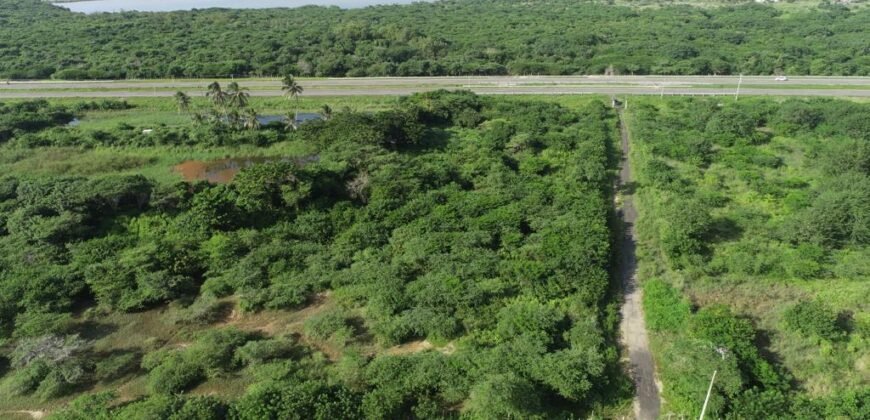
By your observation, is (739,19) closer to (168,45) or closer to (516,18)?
(516,18)

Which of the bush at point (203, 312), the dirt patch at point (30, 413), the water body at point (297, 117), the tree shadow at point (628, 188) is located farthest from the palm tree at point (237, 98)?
the tree shadow at point (628, 188)

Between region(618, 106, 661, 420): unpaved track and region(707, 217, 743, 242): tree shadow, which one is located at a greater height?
region(707, 217, 743, 242): tree shadow

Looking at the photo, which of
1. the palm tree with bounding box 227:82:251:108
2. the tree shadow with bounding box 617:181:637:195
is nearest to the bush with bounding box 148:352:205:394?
the tree shadow with bounding box 617:181:637:195

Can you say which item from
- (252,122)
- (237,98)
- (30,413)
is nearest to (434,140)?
(252,122)

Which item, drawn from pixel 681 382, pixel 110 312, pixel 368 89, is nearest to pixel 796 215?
pixel 681 382

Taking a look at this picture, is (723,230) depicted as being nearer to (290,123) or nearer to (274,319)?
(274,319)

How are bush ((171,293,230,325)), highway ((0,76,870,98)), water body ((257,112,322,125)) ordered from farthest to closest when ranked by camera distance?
highway ((0,76,870,98)), water body ((257,112,322,125)), bush ((171,293,230,325))

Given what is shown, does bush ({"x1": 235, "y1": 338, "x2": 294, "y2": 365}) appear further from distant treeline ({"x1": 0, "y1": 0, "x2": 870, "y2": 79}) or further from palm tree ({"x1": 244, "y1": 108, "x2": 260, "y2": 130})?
distant treeline ({"x1": 0, "y1": 0, "x2": 870, "y2": 79})
